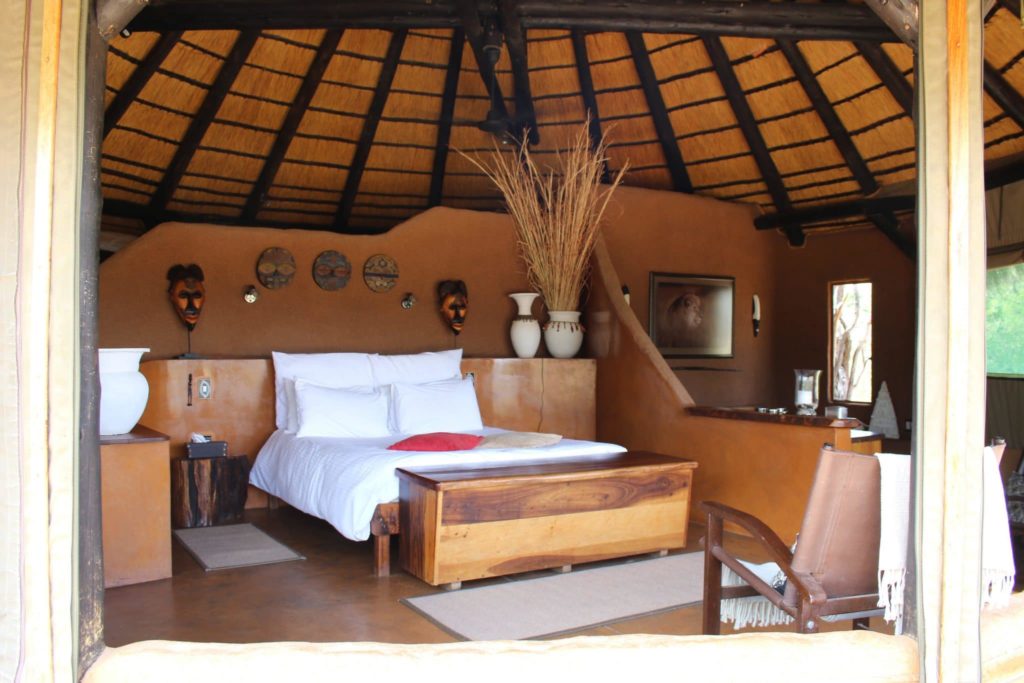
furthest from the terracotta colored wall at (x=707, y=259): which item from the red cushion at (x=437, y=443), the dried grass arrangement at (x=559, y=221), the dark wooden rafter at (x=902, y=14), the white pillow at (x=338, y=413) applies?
the dark wooden rafter at (x=902, y=14)

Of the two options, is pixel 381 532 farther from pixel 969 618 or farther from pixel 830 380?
pixel 830 380

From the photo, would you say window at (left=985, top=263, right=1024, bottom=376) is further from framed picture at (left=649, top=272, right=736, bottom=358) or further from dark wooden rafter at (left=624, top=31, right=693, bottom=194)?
dark wooden rafter at (left=624, top=31, right=693, bottom=194)

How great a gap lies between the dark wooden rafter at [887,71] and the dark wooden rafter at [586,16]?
0.70m

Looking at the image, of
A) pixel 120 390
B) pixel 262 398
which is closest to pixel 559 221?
pixel 262 398

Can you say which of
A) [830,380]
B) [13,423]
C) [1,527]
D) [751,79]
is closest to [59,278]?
[13,423]

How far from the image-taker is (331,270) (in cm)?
582

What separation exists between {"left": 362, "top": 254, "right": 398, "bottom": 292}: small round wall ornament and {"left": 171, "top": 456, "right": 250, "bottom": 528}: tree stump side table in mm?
1532

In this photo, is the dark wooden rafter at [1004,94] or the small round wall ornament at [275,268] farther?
the small round wall ornament at [275,268]

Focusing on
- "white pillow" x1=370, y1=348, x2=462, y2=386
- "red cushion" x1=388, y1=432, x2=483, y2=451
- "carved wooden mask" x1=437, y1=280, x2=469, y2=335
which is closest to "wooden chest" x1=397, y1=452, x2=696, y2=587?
"red cushion" x1=388, y1=432, x2=483, y2=451

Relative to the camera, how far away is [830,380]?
7.94 metres

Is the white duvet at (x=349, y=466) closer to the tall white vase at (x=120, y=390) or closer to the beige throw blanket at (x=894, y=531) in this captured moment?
the tall white vase at (x=120, y=390)

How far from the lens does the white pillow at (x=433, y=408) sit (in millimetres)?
5191

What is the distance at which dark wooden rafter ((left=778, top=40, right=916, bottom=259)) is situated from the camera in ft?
19.3

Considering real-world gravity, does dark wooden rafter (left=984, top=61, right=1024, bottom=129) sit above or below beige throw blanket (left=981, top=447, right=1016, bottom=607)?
above
